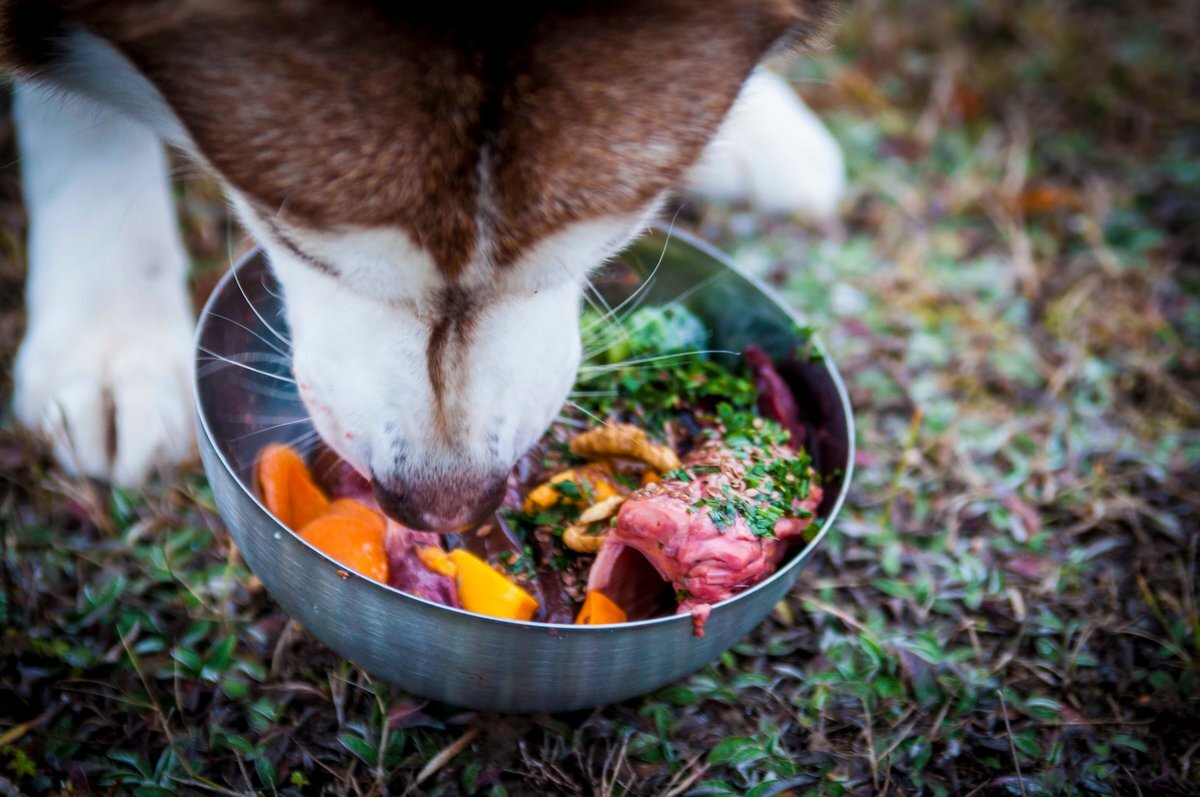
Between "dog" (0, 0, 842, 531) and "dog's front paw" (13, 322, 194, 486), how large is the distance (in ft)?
1.93

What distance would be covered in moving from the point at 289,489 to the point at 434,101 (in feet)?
2.49

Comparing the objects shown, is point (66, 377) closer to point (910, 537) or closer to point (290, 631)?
point (290, 631)

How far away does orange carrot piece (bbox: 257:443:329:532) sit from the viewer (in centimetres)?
161

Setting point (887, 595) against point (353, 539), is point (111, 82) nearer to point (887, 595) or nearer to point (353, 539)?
point (353, 539)

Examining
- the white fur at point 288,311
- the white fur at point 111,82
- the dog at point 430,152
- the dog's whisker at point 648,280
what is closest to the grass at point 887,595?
the white fur at point 288,311

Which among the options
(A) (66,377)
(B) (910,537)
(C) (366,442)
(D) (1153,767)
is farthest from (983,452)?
(A) (66,377)

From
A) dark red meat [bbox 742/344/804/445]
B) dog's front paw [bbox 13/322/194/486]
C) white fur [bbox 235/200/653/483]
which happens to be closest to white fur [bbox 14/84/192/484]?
dog's front paw [bbox 13/322/194/486]

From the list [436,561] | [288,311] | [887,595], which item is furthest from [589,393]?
[887,595]

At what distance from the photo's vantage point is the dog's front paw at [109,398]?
207 centimetres

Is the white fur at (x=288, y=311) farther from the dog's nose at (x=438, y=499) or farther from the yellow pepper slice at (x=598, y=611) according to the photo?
the yellow pepper slice at (x=598, y=611)

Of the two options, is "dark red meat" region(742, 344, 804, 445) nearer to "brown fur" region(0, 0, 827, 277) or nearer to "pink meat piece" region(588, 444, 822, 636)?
"pink meat piece" region(588, 444, 822, 636)

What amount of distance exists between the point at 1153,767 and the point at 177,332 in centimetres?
217

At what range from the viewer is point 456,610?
131 cm

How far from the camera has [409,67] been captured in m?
1.18
